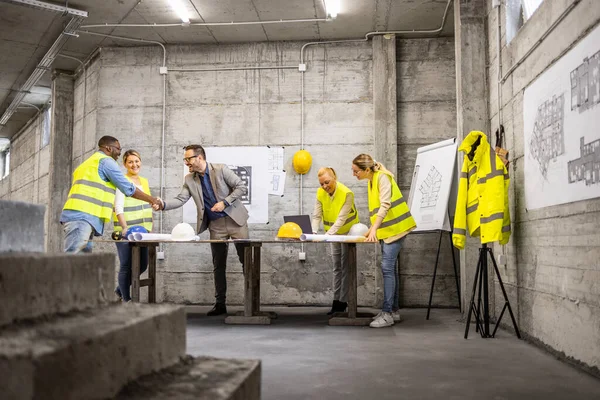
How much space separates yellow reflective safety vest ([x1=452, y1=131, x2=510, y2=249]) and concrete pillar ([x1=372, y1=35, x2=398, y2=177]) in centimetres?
257

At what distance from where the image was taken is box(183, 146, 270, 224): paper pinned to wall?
8.16 meters

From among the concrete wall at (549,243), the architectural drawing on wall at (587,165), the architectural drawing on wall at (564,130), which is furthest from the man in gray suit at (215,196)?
the architectural drawing on wall at (587,165)

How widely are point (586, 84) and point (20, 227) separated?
3.17 m

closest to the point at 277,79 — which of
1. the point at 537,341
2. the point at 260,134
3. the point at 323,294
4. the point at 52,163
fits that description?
the point at 260,134

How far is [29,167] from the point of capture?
528 inches

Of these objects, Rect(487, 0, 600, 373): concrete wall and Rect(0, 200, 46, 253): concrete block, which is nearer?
Rect(0, 200, 46, 253): concrete block

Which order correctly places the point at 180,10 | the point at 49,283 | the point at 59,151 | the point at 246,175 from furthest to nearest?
1. the point at 59,151
2. the point at 246,175
3. the point at 180,10
4. the point at 49,283

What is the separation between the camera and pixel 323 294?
8.02 metres

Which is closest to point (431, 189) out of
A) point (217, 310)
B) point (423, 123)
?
point (423, 123)

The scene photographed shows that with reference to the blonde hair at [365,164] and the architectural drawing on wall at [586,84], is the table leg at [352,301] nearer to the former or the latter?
the blonde hair at [365,164]

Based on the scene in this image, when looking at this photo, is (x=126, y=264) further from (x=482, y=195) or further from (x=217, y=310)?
(x=482, y=195)

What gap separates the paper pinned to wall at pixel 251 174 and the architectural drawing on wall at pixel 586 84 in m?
4.94

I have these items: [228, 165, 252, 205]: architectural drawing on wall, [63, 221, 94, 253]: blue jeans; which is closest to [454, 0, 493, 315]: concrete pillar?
[228, 165, 252, 205]: architectural drawing on wall

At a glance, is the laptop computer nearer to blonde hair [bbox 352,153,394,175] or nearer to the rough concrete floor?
blonde hair [bbox 352,153,394,175]
